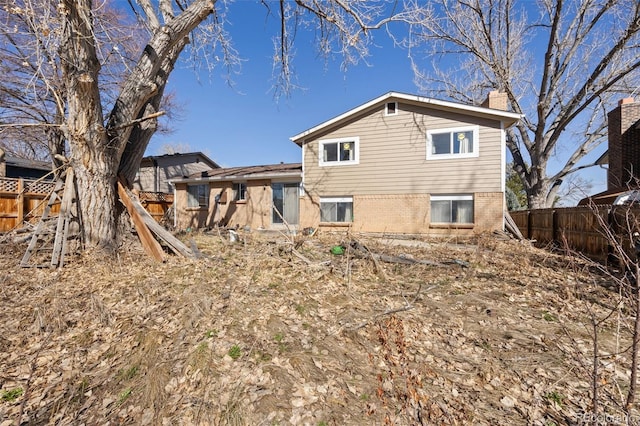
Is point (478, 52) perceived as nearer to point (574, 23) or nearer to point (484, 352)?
point (574, 23)

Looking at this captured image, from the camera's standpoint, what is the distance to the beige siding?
11.3 m

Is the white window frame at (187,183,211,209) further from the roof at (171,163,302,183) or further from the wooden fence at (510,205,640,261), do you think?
the wooden fence at (510,205,640,261)

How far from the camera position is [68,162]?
624cm

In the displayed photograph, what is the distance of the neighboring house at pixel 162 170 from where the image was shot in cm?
2069

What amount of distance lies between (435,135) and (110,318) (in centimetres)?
1237

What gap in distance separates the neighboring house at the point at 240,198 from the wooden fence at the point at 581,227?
10.5 m

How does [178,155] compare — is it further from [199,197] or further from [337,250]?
[337,250]

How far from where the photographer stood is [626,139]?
13.4m

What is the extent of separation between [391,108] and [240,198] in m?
8.98

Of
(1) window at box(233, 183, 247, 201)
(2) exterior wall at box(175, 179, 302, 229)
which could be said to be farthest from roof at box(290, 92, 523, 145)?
(1) window at box(233, 183, 247, 201)

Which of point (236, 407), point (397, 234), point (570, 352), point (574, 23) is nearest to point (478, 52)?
point (574, 23)

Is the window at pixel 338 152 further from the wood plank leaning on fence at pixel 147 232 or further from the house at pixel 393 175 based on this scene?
the wood plank leaning on fence at pixel 147 232

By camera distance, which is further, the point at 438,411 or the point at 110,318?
the point at 110,318

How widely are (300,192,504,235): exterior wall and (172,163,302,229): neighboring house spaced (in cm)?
124
